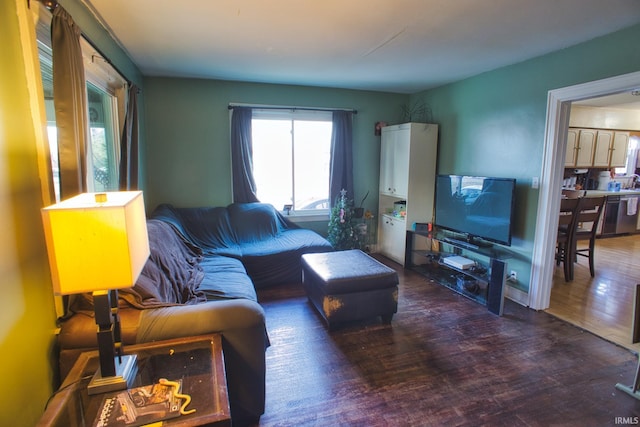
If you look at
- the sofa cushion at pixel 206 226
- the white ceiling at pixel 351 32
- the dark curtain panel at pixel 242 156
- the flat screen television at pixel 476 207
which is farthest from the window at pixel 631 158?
the sofa cushion at pixel 206 226

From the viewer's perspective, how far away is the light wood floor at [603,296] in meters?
2.76

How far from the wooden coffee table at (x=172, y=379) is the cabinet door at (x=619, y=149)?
7.42 meters

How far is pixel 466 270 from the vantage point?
3445mm

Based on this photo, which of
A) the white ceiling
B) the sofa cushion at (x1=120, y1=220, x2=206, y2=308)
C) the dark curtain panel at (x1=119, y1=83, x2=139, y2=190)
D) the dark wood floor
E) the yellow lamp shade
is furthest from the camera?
the dark curtain panel at (x1=119, y1=83, x2=139, y2=190)

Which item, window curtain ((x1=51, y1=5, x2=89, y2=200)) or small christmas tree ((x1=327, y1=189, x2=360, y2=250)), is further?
small christmas tree ((x1=327, y1=189, x2=360, y2=250))

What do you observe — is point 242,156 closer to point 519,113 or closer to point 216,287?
point 216,287

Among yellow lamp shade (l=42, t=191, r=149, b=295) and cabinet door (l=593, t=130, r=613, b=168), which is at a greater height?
cabinet door (l=593, t=130, r=613, b=168)

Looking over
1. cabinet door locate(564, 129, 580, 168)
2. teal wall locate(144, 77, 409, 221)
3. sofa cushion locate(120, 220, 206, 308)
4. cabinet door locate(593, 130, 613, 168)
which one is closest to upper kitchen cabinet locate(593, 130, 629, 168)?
cabinet door locate(593, 130, 613, 168)

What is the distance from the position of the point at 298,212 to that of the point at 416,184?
1.68 meters

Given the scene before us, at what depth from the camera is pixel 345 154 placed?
4637 millimetres

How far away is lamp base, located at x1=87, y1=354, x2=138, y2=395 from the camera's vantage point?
45.6 inches

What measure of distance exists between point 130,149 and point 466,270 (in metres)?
3.54

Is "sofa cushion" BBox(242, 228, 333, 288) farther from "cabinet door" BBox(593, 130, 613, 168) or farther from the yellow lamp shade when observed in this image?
"cabinet door" BBox(593, 130, 613, 168)

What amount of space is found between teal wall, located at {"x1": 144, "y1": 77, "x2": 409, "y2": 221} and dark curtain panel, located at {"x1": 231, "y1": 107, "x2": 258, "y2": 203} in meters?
0.11
